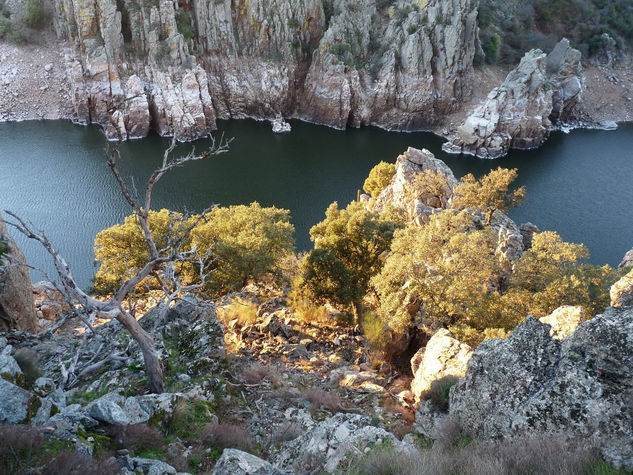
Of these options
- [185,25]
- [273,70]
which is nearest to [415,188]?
[273,70]

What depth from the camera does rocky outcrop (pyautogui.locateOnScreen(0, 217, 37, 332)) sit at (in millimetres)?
17688

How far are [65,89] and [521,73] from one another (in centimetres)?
7365

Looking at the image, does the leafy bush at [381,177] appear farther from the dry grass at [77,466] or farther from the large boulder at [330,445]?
the dry grass at [77,466]

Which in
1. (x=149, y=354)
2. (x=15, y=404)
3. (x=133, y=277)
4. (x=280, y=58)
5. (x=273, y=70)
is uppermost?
(x=280, y=58)

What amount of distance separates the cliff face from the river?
4627 millimetres

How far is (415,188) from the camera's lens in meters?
39.3

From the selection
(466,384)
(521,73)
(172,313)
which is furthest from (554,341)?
(521,73)

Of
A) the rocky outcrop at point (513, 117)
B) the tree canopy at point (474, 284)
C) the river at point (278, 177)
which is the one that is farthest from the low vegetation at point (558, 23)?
the tree canopy at point (474, 284)

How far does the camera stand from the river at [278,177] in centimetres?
4431

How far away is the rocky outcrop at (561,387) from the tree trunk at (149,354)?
835 cm

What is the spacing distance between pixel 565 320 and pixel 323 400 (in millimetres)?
8366

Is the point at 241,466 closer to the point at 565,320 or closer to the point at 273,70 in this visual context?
the point at 565,320

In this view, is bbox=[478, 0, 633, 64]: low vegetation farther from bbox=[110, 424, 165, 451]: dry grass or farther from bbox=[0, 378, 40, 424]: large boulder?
bbox=[0, 378, 40, 424]: large boulder

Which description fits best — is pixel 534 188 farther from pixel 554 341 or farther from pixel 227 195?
pixel 554 341
